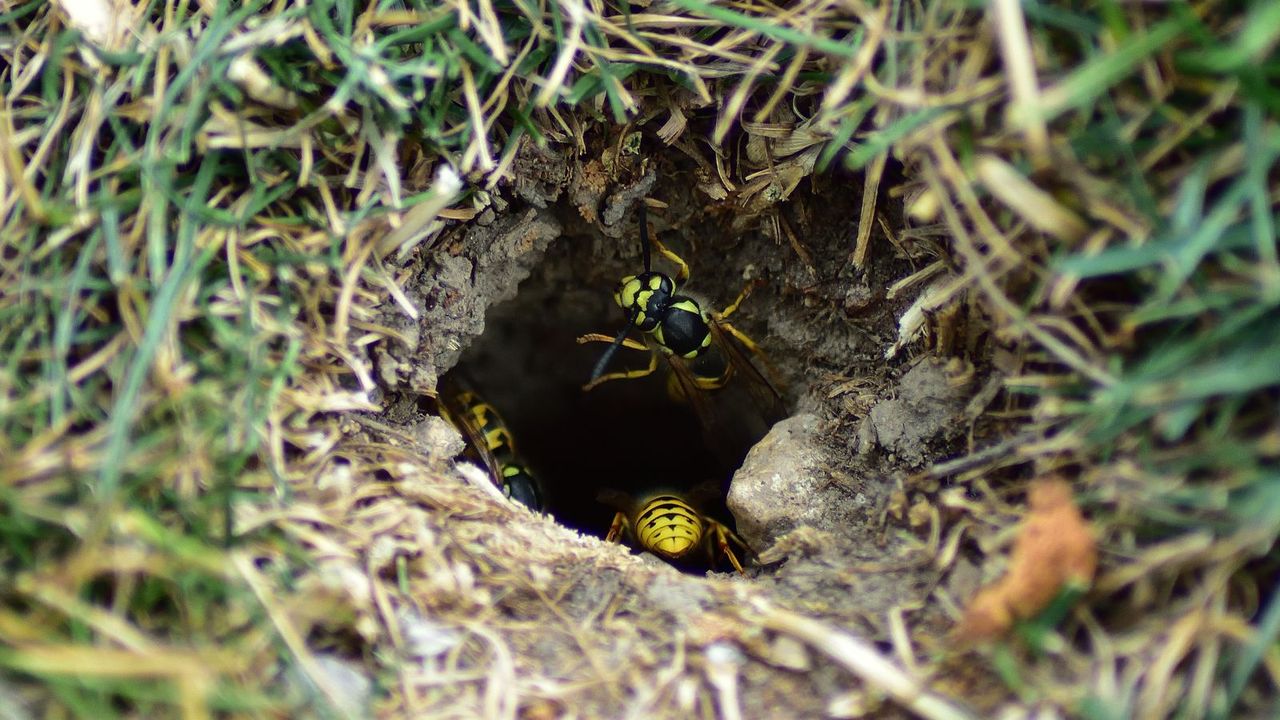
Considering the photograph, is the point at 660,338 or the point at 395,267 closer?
the point at 395,267

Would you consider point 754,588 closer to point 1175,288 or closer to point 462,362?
point 1175,288

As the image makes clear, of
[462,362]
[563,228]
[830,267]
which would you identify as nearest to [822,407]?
[830,267]

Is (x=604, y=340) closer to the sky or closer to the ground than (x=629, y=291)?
closer to the ground

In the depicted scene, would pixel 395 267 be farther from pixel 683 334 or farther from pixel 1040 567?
pixel 1040 567

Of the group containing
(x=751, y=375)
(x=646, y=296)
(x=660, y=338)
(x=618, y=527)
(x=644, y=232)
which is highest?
(x=644, y=232)

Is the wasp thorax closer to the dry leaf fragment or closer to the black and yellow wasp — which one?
the black and yellow wasp

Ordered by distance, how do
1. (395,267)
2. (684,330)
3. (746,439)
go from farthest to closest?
1. (746,439)
2. (684,330)
3. (395,267)

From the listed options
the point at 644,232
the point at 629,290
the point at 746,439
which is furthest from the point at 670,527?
the point at 644,232

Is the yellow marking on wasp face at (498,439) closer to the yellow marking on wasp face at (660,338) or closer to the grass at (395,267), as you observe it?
the yellow marking on wasp face at (660,338)
